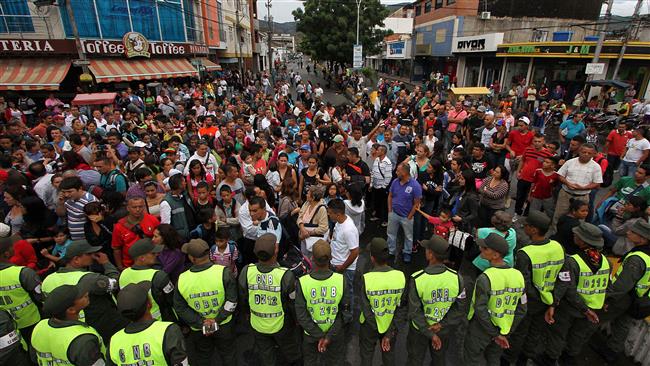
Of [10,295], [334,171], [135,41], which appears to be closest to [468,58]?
[135,41]

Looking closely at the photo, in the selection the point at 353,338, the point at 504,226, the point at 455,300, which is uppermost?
the point at 504,226

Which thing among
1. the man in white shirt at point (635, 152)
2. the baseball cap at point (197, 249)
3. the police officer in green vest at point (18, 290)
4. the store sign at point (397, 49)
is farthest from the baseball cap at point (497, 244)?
the store sign at point (397, 49)

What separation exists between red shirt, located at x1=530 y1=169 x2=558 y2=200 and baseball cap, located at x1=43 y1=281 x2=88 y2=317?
661cm

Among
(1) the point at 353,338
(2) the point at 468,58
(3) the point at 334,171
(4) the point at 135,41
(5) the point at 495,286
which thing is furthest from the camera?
(2) the point at 468,58

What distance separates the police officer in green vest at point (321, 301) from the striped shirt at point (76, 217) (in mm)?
3224

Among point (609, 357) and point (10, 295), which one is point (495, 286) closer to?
point (609, 357)

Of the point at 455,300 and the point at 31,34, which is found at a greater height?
the point at 31,34

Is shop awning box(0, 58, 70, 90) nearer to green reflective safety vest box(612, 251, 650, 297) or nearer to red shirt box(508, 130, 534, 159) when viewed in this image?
red shirt box(508, 130, 534, 159)

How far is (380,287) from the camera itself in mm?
3025

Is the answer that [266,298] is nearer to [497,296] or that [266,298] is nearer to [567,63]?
[497,296]

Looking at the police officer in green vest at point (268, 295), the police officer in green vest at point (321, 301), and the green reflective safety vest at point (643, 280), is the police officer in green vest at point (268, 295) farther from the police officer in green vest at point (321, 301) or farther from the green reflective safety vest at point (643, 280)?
the green reflective safety vest at point (643, 280)

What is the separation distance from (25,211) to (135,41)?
16.5 metres

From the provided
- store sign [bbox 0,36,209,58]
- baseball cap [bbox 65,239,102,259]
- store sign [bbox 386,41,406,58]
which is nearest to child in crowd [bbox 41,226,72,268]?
baseball cap [bbox 65,239,102,259]

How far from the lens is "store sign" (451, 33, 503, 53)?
85.9 feet
